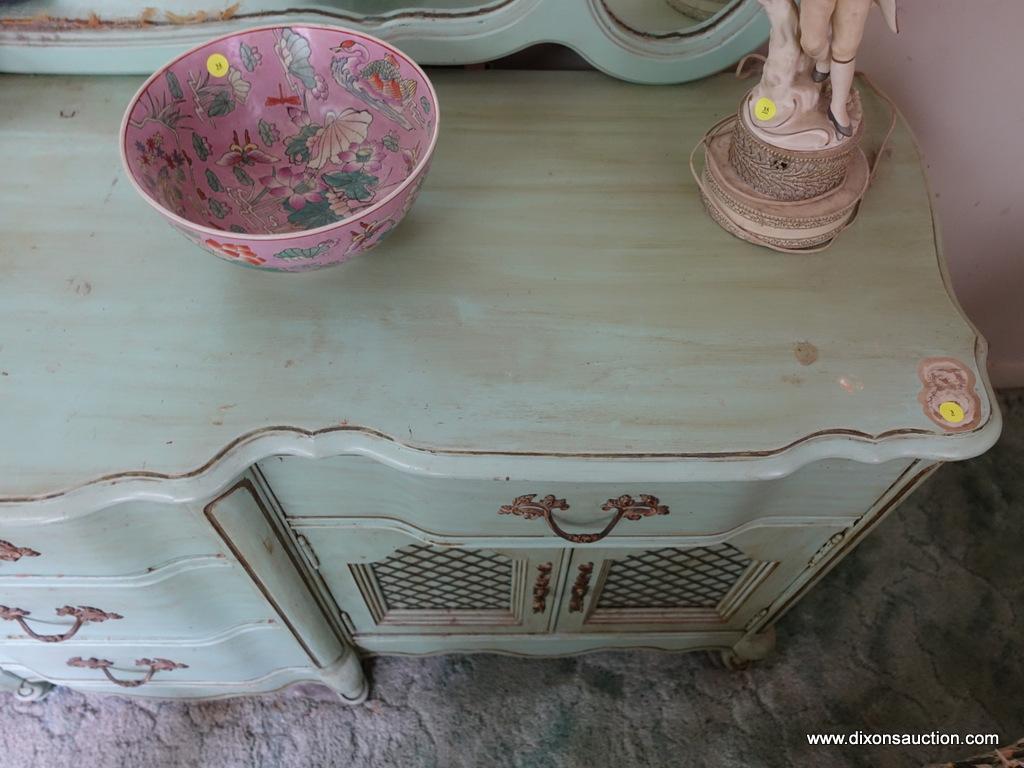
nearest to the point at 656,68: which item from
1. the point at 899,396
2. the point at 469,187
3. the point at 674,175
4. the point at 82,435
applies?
the point at 674,175

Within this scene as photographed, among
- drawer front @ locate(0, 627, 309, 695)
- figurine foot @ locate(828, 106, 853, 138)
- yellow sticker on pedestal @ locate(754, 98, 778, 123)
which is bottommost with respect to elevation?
drawer front @ locate(0, 627, 309, 695)

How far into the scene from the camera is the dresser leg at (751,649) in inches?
40.3

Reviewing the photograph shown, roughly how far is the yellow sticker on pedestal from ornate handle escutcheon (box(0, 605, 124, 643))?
764 millimetres

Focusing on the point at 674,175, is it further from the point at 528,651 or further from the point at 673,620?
the point at 528,651

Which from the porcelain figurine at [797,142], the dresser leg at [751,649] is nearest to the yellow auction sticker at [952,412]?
the porcelain figurine at [797,142]

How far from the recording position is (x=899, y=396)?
1.89 ft

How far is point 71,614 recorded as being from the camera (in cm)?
75

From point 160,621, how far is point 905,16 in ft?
3.31

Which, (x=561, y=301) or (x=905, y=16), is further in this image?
(x=905, y=16)

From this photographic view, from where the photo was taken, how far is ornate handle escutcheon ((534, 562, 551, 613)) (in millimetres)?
821

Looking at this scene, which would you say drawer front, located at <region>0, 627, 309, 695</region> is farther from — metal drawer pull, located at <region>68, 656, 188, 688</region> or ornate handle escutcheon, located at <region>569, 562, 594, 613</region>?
ornate handle escutcheon, located at <region>569, 562, 594, 613</region>

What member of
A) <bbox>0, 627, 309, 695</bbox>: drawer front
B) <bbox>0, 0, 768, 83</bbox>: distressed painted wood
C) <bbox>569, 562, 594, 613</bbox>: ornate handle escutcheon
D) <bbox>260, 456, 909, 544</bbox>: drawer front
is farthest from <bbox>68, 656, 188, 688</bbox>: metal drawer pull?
<bbox>0, 0, 768, 83</bbox>: distressed painted wood

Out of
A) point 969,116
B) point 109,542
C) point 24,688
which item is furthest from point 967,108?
point 24,688

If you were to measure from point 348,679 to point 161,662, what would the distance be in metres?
0.24
